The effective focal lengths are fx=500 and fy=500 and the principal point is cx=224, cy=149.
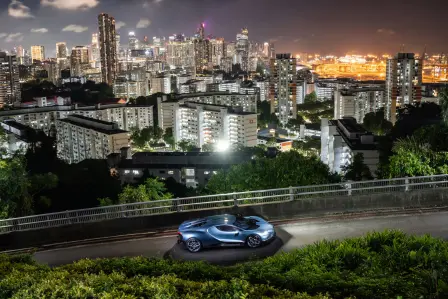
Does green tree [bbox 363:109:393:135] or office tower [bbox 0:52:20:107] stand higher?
office tower [bbox 0:52:20:107]

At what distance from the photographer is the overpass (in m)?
8.51

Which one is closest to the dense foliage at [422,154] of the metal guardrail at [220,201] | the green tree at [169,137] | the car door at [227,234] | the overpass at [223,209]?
the metal guardrail at [220,201]

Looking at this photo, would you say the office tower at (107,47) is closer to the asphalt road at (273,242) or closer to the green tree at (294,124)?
the green tree at (294,124)

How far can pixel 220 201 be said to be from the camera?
8648 millimetres

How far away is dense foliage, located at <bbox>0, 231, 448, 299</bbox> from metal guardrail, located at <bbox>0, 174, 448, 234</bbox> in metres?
2.33

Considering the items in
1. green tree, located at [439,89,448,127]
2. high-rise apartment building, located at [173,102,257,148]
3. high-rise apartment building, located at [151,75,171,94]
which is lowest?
high-rise apartment building, located at [173,102,257,148]

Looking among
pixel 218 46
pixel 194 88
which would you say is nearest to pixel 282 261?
pixel 194 88

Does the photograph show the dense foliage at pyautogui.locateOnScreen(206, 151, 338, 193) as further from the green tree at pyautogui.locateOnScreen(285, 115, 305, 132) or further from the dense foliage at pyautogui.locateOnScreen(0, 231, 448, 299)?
the green tree at pyautogui.locateOnScreen(285, 115, 305, 132)

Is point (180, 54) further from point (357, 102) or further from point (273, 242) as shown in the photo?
point (273, 242)

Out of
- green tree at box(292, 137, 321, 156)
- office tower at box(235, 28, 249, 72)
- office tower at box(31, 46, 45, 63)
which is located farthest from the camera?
office tower at box(31, 46, 45, 63)

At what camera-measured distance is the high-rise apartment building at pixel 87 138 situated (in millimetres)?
50844

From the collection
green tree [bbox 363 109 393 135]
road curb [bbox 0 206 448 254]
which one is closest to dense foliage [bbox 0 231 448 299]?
road curb [bbox 0 206 448 254]

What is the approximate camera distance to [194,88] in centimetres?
10344

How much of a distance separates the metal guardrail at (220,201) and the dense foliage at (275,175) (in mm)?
1544
